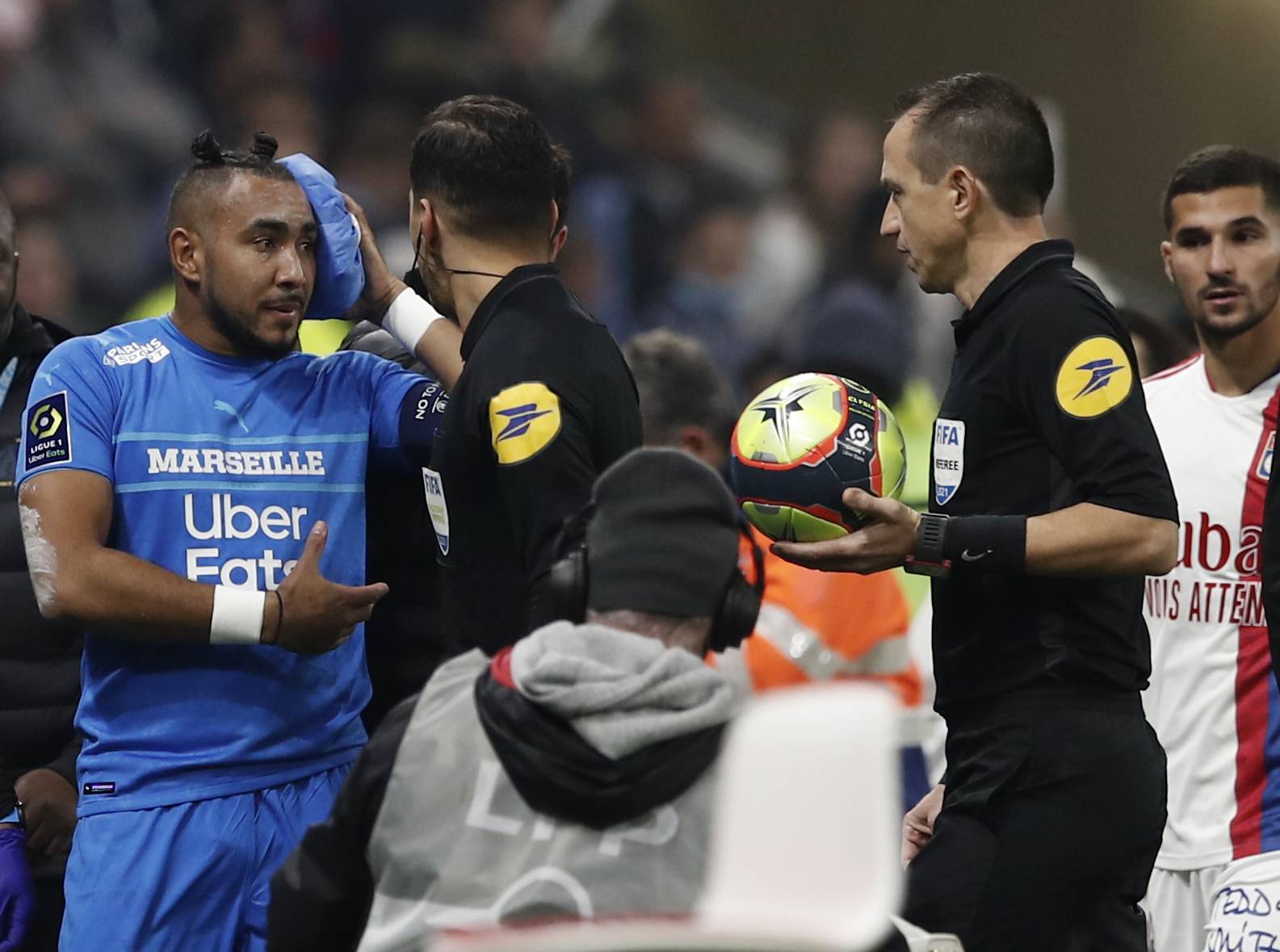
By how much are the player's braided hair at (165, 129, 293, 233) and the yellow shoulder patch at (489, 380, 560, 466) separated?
2.46ft

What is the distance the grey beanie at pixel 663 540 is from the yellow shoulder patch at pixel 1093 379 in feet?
3.80

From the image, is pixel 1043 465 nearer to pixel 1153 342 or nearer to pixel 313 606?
pixel 313 606

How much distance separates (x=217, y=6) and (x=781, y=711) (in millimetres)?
9392

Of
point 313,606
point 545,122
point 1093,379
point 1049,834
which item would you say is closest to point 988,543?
point 1093,379

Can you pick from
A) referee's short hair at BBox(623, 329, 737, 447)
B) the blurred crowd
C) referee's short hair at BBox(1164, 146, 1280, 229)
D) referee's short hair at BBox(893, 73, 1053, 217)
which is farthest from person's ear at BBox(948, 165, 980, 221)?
the blurred crowd

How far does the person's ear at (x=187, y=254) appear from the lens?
11.6ft

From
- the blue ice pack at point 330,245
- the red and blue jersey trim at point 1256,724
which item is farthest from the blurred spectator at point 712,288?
the blue ice pack at point 330,245

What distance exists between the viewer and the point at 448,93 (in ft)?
34.7

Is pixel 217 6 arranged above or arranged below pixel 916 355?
above

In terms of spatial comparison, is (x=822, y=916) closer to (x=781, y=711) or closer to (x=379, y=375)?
(x=781, y=711)

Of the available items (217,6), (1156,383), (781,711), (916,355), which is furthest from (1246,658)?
(217,6)

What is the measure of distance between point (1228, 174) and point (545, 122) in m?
6.76

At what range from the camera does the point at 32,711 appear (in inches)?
156

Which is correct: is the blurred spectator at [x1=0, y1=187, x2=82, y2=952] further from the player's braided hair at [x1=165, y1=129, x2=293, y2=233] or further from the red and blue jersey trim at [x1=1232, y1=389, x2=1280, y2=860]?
the red and blue jersey trim at [x1=1232, y1=389, x2=1280, y2=860]
